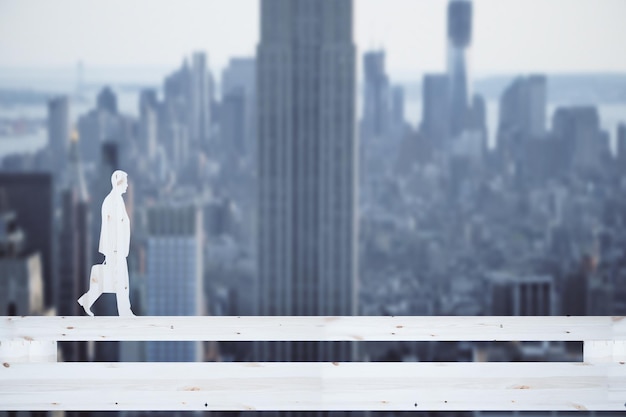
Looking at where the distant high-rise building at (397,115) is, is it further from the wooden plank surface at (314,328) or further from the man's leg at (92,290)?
the wooden plank surface at (314,328)

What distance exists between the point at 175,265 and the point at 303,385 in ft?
220

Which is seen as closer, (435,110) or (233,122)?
(435,110)

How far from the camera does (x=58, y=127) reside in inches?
2562

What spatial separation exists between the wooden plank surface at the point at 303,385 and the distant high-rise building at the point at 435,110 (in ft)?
224

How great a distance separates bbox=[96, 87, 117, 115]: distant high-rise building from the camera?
6606 cm

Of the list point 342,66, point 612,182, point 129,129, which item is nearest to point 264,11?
point 342,66

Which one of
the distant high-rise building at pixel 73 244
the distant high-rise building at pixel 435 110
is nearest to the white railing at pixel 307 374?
the distant high-rise building at pixel 73 244

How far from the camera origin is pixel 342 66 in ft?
277

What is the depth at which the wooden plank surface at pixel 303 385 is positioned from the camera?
4.28 m

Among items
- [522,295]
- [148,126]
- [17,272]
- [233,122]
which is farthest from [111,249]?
[233,122]

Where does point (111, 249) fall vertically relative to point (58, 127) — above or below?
below

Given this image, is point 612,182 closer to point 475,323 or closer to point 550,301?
point 550,301

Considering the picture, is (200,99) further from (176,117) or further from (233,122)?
(233,122)

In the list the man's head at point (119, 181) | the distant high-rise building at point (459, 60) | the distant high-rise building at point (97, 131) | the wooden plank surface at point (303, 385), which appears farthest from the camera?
the distant high-rise building at point (459, 60)
